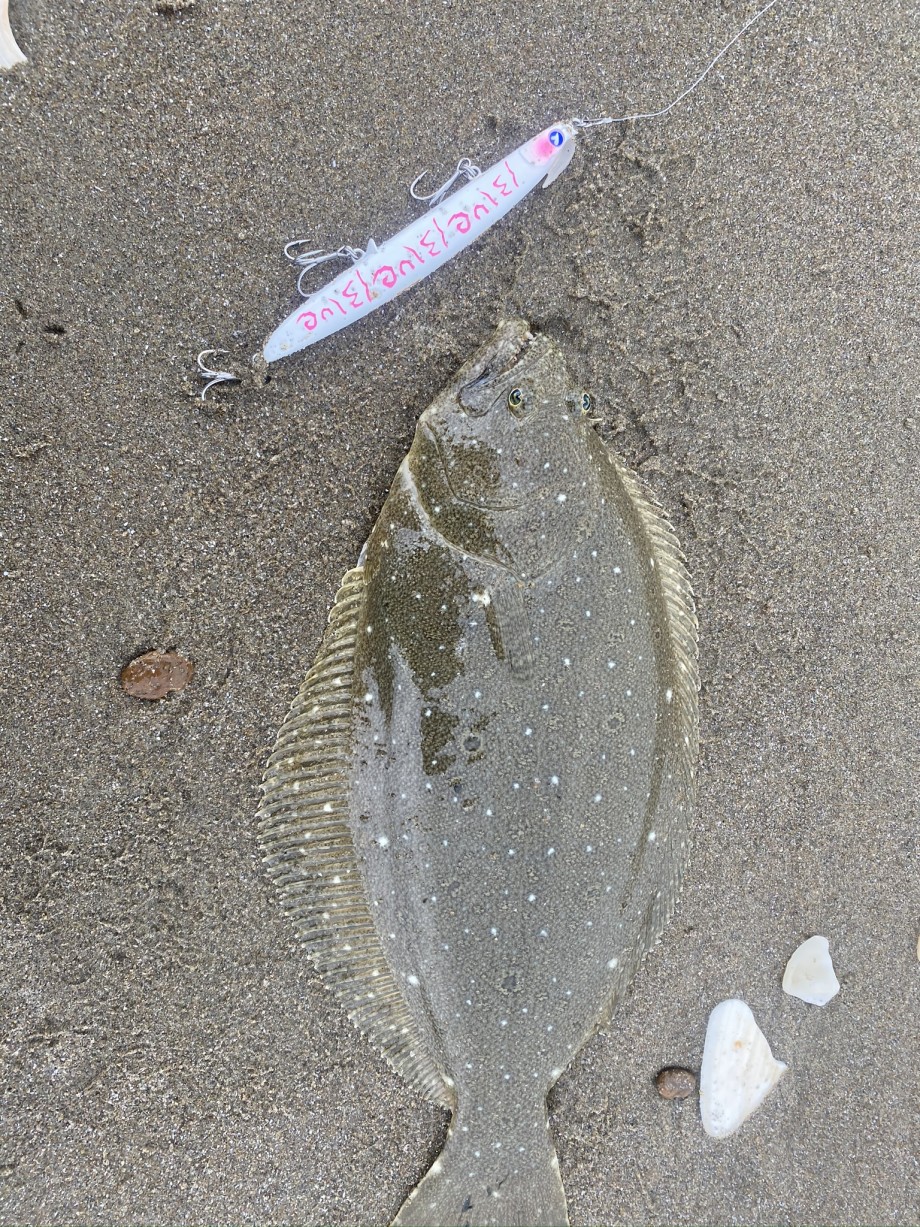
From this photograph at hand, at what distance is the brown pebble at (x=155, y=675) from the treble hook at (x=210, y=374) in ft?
2.03

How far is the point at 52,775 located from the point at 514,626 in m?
1.15

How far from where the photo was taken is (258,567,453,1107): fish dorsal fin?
163cm

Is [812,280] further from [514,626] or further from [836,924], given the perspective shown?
[836,924]

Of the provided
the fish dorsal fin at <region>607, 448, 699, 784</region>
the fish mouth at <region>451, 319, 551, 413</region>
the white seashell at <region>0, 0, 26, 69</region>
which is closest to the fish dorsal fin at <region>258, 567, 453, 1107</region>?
the fish mouth at <region>451, 319, 551, 413</region>

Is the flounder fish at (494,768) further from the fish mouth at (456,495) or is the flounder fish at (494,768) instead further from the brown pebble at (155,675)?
the brown pebble at (155,675)

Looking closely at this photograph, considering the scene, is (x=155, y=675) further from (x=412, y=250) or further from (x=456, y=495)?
(x=412, y=250)

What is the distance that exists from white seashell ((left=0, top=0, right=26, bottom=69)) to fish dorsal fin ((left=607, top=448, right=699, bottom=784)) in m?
1.55

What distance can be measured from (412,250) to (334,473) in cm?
54

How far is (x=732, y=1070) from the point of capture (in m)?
1.84

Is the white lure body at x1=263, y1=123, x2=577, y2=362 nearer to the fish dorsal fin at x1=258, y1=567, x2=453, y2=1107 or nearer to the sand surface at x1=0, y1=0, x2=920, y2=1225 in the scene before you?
the sand surface at x1=0, y1=0, x2=920, y2=1225

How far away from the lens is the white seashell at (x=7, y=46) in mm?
1546

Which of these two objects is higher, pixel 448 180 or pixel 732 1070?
pixel 448 180

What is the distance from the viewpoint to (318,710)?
5.44 feet

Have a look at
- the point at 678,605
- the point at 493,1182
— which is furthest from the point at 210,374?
the point at 493,1182
